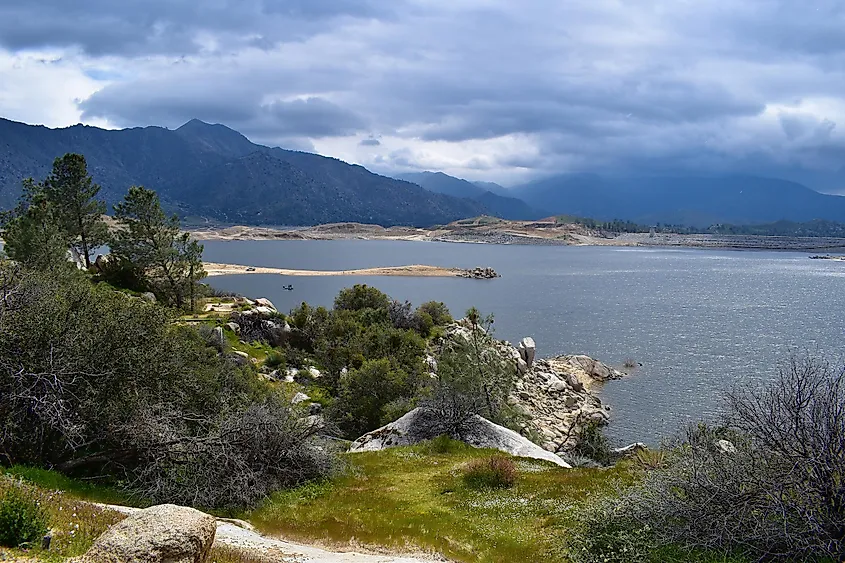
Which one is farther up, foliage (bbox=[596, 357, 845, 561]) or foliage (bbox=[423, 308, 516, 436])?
foliage (bbox=[596, 357, 845, 561])

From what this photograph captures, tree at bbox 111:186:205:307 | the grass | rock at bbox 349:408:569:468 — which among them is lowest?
rock at bbox 349:408:569:468

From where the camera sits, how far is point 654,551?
37.0ft

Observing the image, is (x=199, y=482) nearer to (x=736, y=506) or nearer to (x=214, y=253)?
(x=736, y=506)

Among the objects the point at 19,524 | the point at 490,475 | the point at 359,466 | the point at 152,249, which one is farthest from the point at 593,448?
the point at 152,249

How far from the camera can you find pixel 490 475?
19250mm

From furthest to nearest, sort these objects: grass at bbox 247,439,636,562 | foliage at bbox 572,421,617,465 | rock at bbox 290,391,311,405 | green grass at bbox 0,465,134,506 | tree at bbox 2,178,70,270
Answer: tree at bbox 2,178,70,270, rock at bbox 290,391,311,405, foliage at bbox 572,421,617,465, green grass at bbox 0,465,134,506, grass at bbox 247,439,636,562

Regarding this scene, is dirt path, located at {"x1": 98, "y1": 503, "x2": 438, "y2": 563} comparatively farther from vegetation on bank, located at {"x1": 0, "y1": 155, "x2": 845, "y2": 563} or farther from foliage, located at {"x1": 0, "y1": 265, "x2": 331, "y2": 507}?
foliage, located at {"x1": 0, "y1": 265, "x2": 331, "y2": 507}

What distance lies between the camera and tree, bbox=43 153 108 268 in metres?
54.4

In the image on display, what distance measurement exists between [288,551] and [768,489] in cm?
930

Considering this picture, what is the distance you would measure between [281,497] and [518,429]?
16693mm

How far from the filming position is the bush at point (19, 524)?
8805mm

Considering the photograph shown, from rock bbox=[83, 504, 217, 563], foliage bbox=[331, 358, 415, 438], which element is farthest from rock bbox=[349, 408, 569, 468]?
rock bbox=[83, 504, 217, 563]

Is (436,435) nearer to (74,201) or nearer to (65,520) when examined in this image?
(65,520)

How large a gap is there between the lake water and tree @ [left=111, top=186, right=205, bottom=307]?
30480 mm
